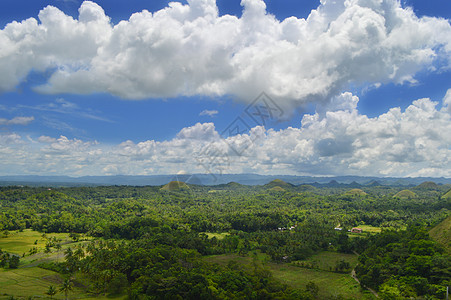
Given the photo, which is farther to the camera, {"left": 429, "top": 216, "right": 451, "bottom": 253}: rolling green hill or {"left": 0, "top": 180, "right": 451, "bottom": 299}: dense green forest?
{"left": 429, "top": 216, "right": 451, "bottom": 253}: rolling green hill

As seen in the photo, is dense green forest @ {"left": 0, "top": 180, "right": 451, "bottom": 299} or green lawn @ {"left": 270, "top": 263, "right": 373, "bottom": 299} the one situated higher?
dense green forest @ {"left": 0, "top": 180, "right": 451, "bottom": 299}

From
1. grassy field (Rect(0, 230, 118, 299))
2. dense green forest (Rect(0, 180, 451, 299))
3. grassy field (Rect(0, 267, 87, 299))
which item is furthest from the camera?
grassy field (Rect(0, 230, 118, 299))

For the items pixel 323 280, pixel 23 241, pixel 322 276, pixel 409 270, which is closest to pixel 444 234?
pixel 409 270

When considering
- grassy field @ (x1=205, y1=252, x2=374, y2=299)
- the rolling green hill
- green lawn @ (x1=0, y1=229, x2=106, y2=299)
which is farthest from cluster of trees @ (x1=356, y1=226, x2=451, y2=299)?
green lawn @ (x1=0, y1=229, x2=106, y2=299)

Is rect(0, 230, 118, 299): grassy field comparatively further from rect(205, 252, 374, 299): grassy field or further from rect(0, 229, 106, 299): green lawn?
rect(205, 252, 374, 299): grassy field

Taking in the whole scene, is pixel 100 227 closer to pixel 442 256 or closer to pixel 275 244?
pixel 275 244

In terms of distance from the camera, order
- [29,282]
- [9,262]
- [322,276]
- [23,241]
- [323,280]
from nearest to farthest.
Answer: [29,282], [323,280], [322,276], [9,262], [23,241]

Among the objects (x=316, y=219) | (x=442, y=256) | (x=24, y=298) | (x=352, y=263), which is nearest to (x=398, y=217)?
(x=316, y=219)

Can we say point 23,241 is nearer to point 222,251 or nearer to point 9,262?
point 9,262
